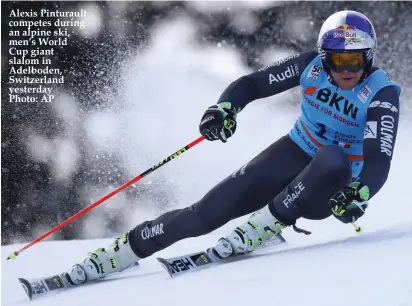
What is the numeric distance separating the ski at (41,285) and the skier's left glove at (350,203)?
1.66 metres

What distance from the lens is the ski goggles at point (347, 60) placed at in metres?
3.48

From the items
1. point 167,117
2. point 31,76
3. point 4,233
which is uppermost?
point 31,76

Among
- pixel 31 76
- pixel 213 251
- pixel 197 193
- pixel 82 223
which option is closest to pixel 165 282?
pixel 213 251

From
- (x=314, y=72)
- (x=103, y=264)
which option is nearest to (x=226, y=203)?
(x=103, y=264)

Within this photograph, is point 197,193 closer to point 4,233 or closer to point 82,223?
point 82,223

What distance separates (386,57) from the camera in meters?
9.91

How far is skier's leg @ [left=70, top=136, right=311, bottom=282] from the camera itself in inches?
149

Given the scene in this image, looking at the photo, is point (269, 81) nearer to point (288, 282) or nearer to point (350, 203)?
point (350, 203)

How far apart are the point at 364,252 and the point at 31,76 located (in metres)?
7.78

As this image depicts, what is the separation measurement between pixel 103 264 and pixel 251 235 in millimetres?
868

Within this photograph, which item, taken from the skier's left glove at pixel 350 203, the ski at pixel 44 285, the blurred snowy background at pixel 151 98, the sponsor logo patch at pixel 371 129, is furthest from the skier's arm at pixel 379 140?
the blurred snowy background at pixel 151 98

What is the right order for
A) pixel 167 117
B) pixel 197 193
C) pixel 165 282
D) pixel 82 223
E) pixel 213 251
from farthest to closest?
pixel 82 223 → pixel 167 117 → pixel 197 193 → pixel 213 251 → pixel 165 282

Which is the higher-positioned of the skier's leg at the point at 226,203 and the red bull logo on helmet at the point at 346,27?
the red bull logo on helmet at the point at 346,27

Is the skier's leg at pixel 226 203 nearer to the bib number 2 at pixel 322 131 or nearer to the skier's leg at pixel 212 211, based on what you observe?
the skier's leg at pixel 212 211
